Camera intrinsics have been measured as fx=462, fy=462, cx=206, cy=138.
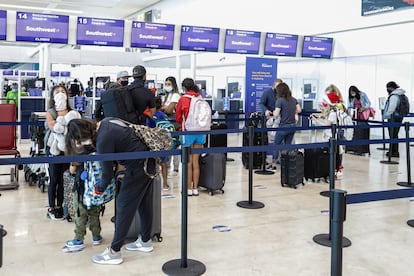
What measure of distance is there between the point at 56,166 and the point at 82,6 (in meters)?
20.6

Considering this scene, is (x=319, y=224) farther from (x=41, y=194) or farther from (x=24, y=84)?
(x=24, y=84)

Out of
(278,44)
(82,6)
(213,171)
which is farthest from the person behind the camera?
(82,6)

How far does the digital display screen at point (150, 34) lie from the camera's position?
10.8 meters

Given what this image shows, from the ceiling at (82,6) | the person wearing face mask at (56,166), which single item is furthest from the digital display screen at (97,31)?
the ceiling at (82,6)

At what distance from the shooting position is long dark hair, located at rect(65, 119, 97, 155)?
10.5 feet

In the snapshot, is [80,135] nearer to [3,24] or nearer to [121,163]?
[121,163]

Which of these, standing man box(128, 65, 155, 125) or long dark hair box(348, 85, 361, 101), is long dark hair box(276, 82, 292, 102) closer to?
long dark hair box(348, 85, 361, 101)

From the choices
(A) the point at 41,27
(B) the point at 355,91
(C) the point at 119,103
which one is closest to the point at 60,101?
(C) the point at 119,103

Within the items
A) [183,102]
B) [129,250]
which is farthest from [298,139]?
[129,250]

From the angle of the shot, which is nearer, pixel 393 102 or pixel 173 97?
pixel 173 97

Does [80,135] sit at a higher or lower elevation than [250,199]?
higher

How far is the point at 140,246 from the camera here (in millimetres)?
3844

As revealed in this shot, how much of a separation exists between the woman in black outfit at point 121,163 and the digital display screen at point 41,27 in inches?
290

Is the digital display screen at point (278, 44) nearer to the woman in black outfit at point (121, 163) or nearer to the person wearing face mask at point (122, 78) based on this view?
the person wearing face mask at point (122, 78)
